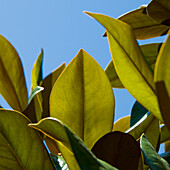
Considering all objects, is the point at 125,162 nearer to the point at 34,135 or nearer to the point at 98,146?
the point at 98,146

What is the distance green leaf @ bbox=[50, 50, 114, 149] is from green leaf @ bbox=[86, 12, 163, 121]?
61 mm

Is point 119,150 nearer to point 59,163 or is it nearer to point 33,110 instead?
point 59,163

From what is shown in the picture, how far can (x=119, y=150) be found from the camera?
1.73 feet

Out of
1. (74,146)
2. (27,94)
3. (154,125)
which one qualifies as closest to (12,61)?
(27,94)

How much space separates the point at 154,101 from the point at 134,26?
432 mm

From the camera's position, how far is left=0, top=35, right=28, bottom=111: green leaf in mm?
898

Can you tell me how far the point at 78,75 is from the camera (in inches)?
20.9

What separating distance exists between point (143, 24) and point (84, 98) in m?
0.42

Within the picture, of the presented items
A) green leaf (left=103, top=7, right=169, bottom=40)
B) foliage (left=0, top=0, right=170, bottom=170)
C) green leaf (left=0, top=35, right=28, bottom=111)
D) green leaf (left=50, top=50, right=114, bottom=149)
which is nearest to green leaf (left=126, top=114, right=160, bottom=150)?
foliage (left=0, top=0, right=170, bottom=170)

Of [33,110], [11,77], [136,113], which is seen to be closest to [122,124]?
[136,113]

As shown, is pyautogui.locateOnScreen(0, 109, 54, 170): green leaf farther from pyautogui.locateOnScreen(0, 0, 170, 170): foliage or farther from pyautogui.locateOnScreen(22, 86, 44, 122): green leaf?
pyautogui.locateOnScreen(22, 86, 44, 122): green leaf

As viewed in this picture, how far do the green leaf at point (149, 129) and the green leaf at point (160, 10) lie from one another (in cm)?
26

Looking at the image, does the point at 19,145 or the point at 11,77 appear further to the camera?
the point at 11,77

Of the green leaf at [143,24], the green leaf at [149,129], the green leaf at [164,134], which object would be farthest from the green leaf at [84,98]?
the green leaf at [143,24]
